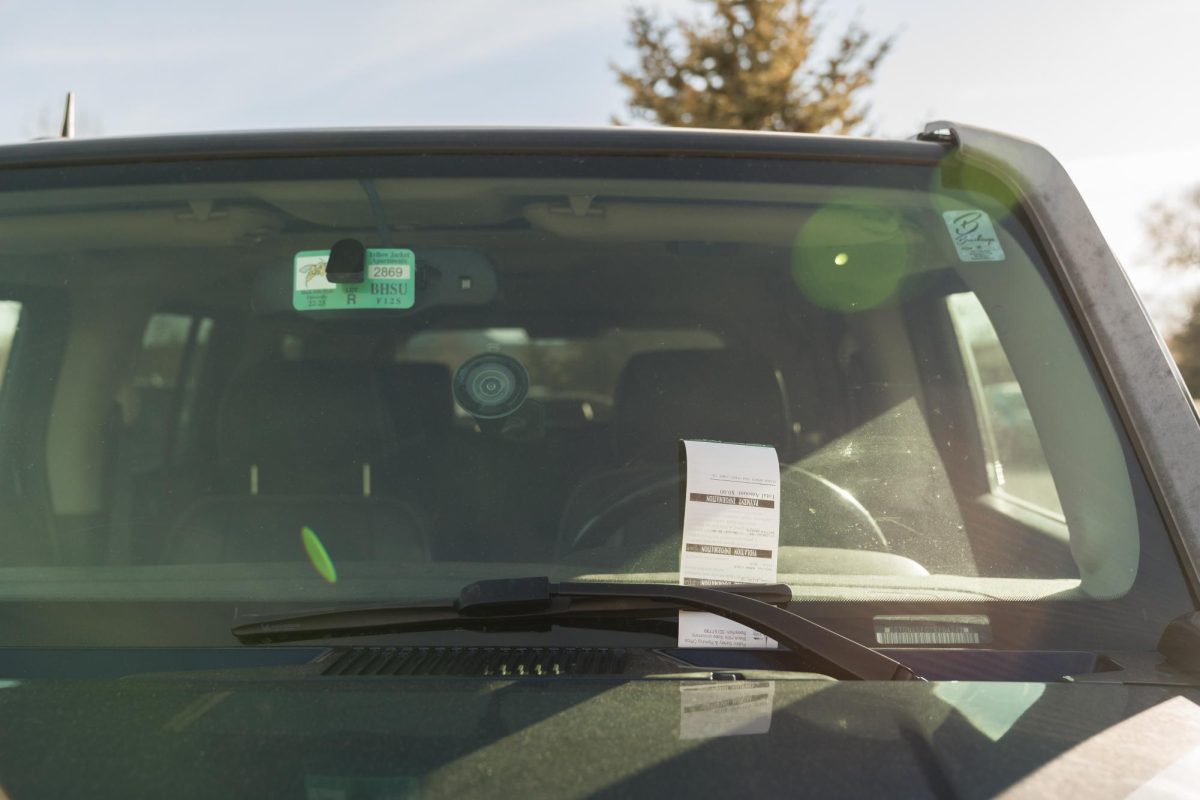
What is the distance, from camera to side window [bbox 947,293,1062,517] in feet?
5.88

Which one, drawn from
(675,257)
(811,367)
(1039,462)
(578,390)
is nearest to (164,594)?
(578,390)

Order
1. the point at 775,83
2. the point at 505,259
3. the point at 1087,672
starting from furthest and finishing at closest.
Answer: the point at 775,83
the point at 505,259
the point at 1087,672

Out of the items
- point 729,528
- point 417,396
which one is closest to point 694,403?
point 729,528

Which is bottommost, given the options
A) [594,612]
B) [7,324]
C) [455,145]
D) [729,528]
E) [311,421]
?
[594,612]

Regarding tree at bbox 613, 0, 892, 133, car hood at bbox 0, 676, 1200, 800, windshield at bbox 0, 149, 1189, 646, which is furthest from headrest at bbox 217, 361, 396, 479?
tree at bbox 613, 0, 892, 133

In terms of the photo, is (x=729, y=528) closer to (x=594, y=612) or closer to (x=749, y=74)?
(x=594, y=612)

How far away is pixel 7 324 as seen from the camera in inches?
78.4

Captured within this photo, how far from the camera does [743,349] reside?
2.00 m

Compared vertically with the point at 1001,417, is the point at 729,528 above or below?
below

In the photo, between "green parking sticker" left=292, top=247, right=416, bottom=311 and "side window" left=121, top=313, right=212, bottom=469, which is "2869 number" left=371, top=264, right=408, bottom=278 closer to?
"green parking sticker" left=292, top=247, right=416, bottom=311

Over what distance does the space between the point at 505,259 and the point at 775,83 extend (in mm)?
14140

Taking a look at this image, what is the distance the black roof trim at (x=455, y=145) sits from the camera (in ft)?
5.59

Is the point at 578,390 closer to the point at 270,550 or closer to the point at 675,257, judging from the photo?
the point at 675,257

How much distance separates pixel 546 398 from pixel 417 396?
0.24 m
